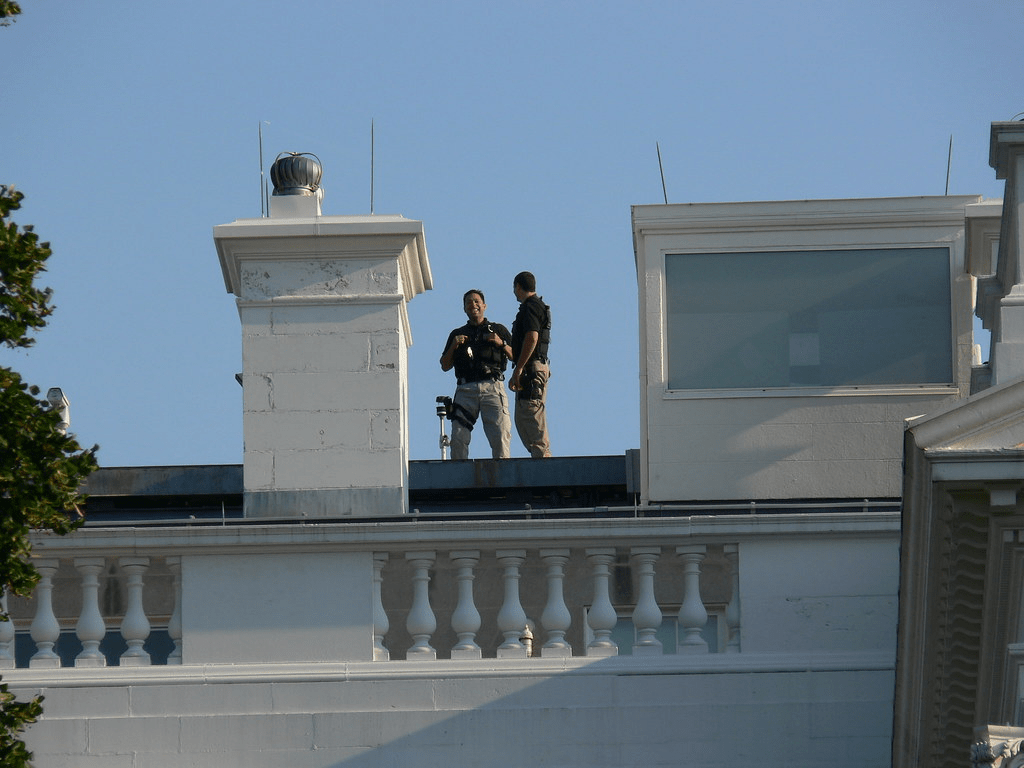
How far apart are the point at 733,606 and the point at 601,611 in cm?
83

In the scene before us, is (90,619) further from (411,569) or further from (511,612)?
(511,612)

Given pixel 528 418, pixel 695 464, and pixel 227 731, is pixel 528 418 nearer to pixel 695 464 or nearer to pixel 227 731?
→ pixel 695 464

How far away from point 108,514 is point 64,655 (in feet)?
8.55

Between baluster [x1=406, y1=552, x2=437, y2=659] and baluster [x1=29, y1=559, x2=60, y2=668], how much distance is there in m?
2.11

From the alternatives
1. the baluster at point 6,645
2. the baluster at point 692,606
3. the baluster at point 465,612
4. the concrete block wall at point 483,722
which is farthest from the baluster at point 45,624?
the baluster at point 692,606

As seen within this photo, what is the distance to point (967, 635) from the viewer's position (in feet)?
37.8

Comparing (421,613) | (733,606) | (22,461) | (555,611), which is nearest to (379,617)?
(421,613)

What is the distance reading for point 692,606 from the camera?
553 inches

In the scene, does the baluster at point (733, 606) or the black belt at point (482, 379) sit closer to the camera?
the baluster at point (733, 606)

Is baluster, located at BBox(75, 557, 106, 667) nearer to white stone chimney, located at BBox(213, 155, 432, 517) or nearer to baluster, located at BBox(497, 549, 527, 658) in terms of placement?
white stone chimney, located at BBox(213, 155, 432, 517)

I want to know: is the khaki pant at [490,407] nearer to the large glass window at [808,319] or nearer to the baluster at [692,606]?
the large glass window at [808,319]

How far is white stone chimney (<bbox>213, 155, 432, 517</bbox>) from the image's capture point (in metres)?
15.1

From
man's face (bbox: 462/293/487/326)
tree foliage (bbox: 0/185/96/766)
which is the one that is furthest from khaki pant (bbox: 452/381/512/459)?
tree foliage (bbox: 0/185/96/766)

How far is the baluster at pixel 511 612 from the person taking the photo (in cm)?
1397
